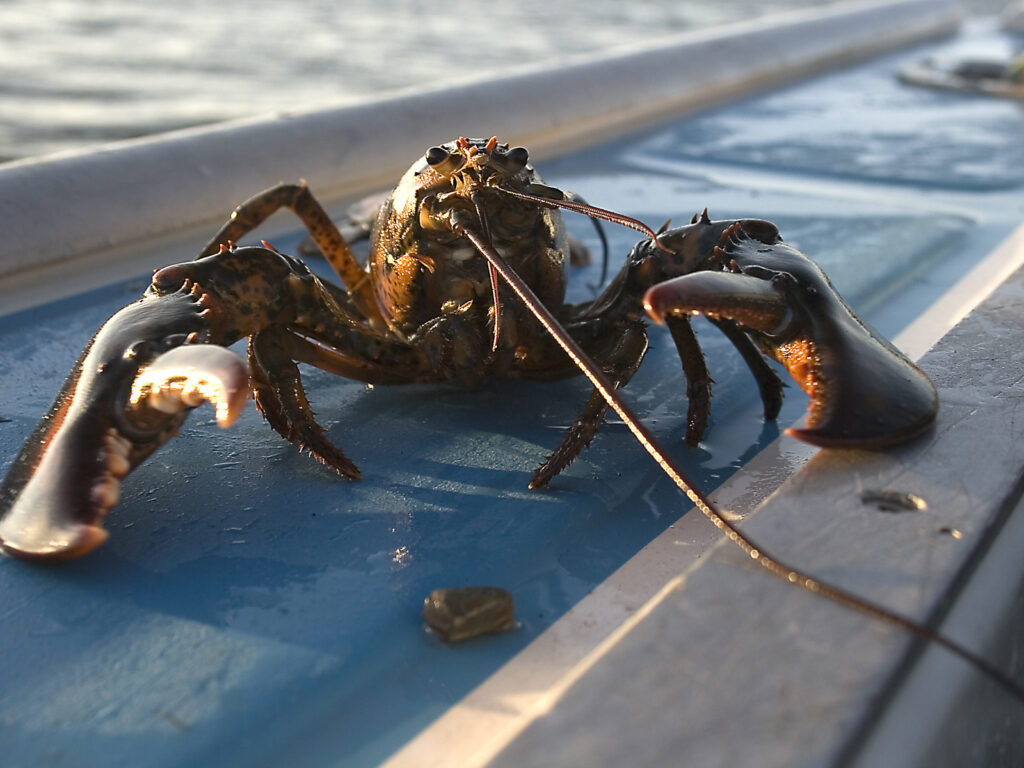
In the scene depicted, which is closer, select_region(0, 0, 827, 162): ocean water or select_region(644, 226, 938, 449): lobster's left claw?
select_region(644, 226, 938, 449): lobster's left claw

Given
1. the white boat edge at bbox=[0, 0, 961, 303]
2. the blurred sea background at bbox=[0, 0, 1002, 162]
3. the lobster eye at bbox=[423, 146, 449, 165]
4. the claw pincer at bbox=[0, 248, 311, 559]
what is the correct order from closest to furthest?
the claw pincer at bbox=[0, 248, 311, 559]
the lobster eye at bbox=[423, 146, 449, 165]
the white boat edge at bbox=[0, 0, 961, 303]
the blurred sea background at bbox=[0, 0, 1002, 162]

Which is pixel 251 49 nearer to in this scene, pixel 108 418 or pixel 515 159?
pixel 515 159

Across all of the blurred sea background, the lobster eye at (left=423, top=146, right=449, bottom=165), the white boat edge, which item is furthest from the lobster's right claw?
the blurred sea background

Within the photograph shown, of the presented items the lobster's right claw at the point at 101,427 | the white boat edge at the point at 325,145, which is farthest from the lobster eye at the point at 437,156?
the white boat edge at the point at 325,145

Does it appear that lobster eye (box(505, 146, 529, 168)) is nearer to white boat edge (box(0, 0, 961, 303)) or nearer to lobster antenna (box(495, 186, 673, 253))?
lobster antenna (box(495, 186, 673, 253))

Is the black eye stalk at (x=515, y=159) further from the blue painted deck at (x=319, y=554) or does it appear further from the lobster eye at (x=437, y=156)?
the blue painted deck at (x=319, y=554)

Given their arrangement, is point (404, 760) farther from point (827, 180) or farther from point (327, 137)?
point (827, 180)

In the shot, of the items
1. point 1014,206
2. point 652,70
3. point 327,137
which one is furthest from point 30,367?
point 652,70
